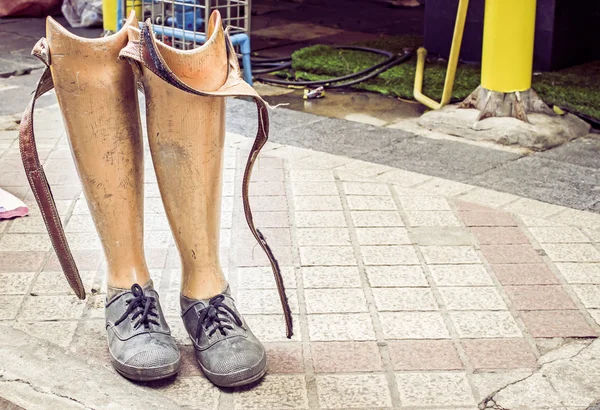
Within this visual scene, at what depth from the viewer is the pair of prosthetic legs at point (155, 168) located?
2146mm

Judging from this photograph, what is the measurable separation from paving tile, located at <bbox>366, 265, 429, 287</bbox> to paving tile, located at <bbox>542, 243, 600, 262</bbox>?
48 centimetres

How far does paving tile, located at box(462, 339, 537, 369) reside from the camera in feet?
A: 7.54

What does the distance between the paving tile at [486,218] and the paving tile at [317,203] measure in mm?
A: 476

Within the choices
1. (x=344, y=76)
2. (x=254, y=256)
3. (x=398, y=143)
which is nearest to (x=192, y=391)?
(x=254, y=256)

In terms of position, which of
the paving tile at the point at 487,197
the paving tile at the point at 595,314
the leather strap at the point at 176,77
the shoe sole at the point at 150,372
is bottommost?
the paving tile at the point at 487,197

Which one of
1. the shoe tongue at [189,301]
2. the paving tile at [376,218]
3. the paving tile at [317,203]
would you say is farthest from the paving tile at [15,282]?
the paving tile at [376,218]

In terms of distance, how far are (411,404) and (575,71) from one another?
12.6 ft

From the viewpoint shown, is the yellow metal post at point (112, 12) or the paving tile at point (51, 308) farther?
the yellow metal post at point (112, 12)

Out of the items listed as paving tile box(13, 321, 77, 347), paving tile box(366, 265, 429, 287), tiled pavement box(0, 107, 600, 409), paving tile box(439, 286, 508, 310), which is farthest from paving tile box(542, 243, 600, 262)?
paving tile box(13, 321, 77, 347)

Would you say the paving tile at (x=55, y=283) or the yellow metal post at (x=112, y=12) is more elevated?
the yellow metal post at (x=112, y=12)

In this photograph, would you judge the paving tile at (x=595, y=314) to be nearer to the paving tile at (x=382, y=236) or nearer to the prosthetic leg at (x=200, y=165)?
the paving tile at (x=382, y=236)

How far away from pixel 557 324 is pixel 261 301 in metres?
0.85

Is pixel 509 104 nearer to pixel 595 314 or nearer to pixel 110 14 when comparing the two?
pixel 595 314

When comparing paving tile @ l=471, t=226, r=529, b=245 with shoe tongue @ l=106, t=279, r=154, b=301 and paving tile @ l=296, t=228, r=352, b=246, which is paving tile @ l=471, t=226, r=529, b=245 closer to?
paving tile @ l=296, t=228, r=352, b=246
